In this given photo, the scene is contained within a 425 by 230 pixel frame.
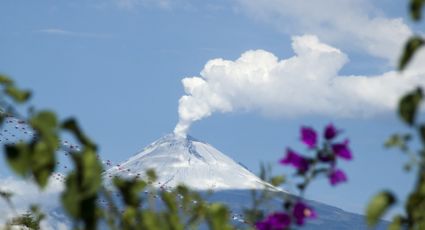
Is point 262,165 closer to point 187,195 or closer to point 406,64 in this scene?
point 187,195

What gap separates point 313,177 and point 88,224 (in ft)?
5.37

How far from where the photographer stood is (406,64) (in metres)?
3.55

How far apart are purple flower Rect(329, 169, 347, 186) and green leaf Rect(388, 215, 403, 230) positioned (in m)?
0.43

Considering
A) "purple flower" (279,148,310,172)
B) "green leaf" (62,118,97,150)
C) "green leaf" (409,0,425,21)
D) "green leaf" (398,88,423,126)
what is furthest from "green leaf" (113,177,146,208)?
"green leaf" (409,0,425,21)

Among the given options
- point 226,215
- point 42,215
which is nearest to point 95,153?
point 226,215

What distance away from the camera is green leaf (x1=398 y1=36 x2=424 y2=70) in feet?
11.7

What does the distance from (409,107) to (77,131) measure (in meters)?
1.40

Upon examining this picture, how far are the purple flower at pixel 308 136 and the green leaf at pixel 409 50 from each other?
972mm

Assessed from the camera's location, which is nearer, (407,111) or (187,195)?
(407,111)

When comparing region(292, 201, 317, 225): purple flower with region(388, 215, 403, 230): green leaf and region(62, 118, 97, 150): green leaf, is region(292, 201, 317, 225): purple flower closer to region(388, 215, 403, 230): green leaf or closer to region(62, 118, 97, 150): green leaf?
region(388, 215, 403, 230): green leaf

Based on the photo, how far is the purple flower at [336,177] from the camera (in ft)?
14.6

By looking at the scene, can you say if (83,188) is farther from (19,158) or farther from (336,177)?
(336,177)

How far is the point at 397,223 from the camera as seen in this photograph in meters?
4.11

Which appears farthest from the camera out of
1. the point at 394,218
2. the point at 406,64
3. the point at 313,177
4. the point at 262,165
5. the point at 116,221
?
the point at 262,165
